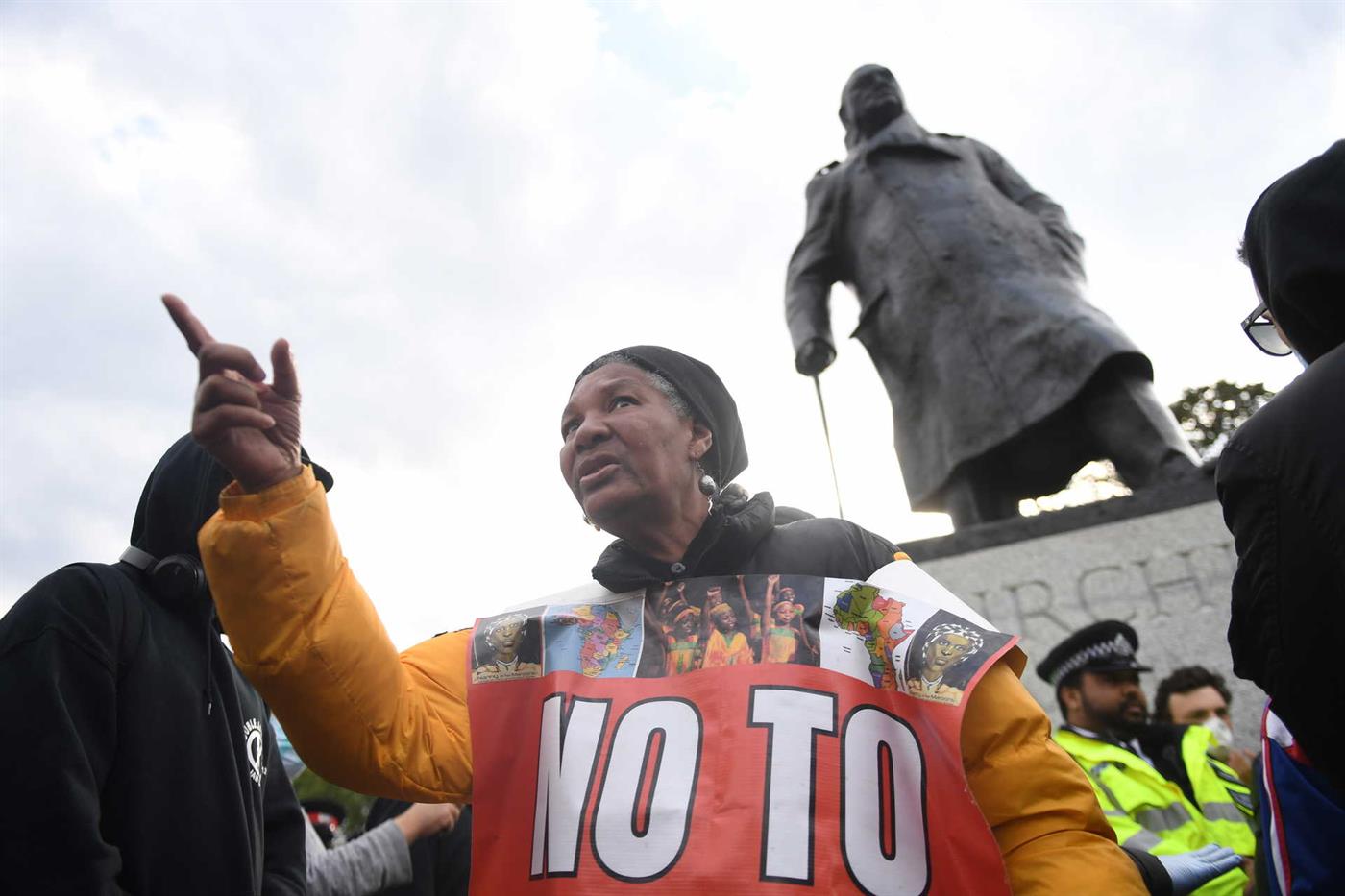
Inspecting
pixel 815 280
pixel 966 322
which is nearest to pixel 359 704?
pixel 966 322

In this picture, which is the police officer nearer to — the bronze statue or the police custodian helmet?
the police custodian helmet

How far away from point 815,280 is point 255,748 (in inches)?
202

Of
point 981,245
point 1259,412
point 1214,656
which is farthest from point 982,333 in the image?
point 1259,412

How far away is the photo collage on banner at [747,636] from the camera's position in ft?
4.66

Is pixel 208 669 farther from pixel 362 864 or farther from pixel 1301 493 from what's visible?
pixel 1301 493

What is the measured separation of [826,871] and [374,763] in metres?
0.61

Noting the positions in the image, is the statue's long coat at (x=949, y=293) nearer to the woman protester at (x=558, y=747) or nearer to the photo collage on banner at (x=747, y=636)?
the photo collage on banner at (x=747, y=636)

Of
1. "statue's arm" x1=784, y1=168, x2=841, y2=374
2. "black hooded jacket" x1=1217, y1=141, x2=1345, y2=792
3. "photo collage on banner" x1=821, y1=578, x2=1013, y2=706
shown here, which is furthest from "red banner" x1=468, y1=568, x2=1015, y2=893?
"statue's arm" x1=784, y1=168, x2=841, y2=374

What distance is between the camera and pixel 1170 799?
2.97 m

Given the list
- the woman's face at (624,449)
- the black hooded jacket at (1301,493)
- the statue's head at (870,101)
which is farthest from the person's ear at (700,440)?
the statue's head at (870,101)

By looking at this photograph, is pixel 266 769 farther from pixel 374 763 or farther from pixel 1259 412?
pixel 1259 412

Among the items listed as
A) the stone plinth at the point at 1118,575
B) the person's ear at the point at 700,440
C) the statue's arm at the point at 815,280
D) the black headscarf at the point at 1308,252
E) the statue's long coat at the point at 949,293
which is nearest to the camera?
the black headscarf at the point at 1308,252

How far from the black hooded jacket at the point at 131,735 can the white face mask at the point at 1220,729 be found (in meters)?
3.31

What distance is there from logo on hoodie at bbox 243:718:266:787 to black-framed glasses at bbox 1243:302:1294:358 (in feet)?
6.69
